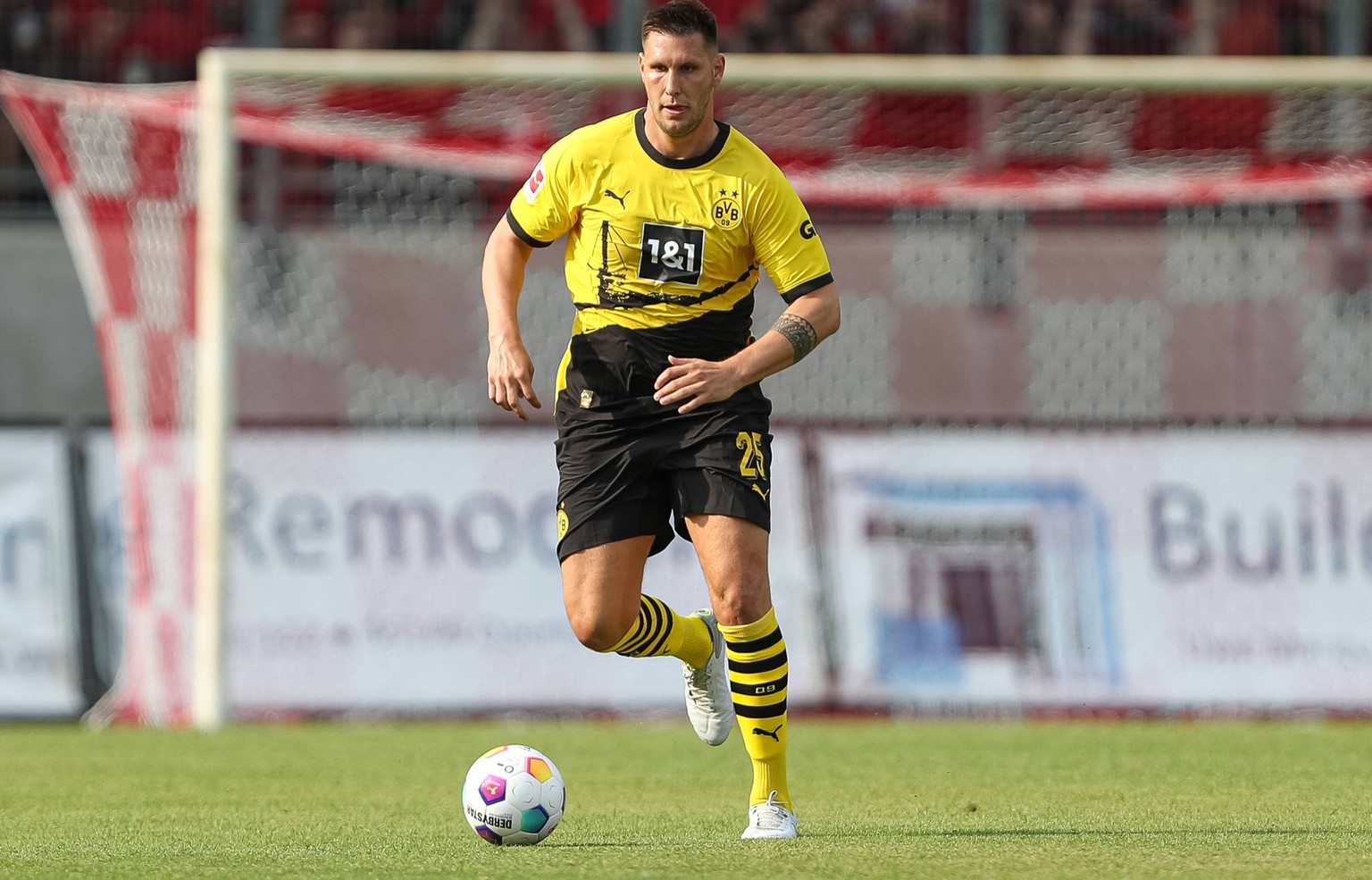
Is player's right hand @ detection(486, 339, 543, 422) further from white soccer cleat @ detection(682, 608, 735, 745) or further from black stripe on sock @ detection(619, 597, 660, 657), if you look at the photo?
white soccer cleat @ detection(682, 608, 735, 745)

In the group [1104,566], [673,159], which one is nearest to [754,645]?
[673,159]

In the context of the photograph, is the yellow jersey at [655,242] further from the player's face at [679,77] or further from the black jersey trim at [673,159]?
the player's face at [679,77]

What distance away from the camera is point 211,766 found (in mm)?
7934

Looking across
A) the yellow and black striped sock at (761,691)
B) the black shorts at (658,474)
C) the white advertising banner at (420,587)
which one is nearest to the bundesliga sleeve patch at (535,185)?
the black shorts at (658,474)

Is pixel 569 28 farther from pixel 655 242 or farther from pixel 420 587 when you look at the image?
pixel 655 242

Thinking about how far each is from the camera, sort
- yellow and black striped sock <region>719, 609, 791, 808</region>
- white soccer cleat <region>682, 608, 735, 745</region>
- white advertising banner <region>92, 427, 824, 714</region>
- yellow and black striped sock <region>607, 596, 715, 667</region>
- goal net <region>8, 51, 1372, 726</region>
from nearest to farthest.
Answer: yellow and black striped sock <region>719, 609, 791, 808</region>, yellow and black striped sock <region>607, 596, 715, 667</region>, white soccer cleat <region>682, 608, 735, 745</region>, goal net <region>8, 51, 1372, 726</region>, white advertising banner <region>92, 427, 824, 714</region>

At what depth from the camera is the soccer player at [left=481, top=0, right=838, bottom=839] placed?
17.9 ft

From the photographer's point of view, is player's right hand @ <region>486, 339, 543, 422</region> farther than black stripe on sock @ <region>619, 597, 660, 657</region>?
No

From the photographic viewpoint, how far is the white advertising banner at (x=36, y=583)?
1037 cm

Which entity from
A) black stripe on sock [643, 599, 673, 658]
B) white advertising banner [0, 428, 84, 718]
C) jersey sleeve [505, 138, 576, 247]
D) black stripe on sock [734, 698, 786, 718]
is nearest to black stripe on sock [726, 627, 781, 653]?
black stripe on sock [734, 698, 786, 718]

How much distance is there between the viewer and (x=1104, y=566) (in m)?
10.4

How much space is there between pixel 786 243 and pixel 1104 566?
17.3 feet

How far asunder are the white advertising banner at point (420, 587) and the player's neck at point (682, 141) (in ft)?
16.2

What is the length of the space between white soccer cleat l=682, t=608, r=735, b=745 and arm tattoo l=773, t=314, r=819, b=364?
1122 mm
